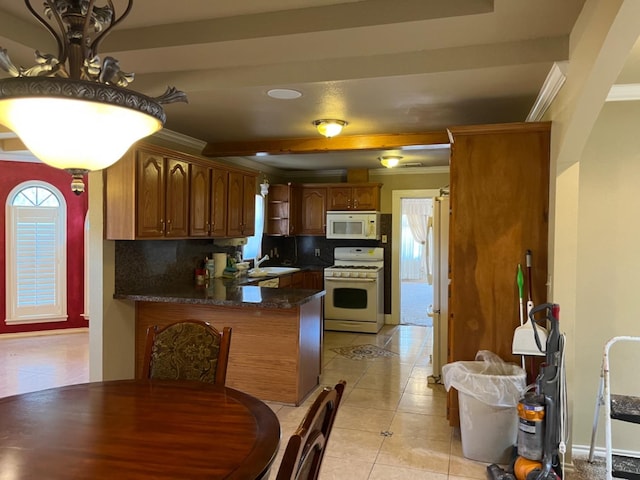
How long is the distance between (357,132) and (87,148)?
3.09 m

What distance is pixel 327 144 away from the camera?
467 centimetres

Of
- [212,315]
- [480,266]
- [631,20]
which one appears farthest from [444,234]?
[631,20]

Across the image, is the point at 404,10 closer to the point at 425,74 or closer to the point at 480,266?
the point at 425,74

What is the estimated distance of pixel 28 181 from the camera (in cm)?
627

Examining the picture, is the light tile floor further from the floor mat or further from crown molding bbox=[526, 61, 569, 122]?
crown molding bbox=[526, 61, 569, 122]

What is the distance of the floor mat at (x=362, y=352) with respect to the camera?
5.43m

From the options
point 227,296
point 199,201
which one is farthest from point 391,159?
point 227,296

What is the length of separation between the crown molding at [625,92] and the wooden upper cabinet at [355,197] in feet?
13.3

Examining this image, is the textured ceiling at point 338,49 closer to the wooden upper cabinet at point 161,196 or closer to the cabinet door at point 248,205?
the wooden upper cabinet at point 161,196

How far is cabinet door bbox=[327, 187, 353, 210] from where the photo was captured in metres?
7.05

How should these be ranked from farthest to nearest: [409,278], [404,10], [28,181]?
[409,278] → [28,181] → [404,10]

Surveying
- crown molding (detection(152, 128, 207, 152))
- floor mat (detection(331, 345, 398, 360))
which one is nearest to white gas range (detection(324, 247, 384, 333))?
floor mat (detection(331, 345, 398, 360))

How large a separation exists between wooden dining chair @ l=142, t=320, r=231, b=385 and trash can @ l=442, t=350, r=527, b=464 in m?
1.49

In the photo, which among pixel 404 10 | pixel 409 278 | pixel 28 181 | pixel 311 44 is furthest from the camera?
pixel 409 278
